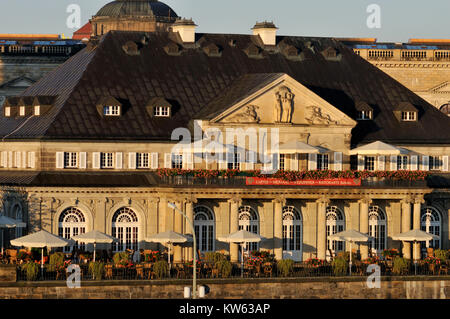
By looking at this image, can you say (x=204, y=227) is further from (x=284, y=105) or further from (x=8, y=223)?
(x=8, y=223)

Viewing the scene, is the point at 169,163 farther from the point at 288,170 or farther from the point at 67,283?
the point at 67,283

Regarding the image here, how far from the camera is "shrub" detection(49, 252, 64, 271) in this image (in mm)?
140875

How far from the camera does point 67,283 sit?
138875mm

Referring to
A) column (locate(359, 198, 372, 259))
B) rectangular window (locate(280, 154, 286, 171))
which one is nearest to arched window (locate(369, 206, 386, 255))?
column (locate(359, 198, 372, 259))

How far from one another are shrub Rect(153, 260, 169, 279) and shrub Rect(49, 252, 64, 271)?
6.10 m

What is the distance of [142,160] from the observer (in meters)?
156

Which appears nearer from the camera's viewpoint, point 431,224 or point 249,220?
point 249,220

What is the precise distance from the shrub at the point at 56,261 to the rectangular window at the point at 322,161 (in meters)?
22.8

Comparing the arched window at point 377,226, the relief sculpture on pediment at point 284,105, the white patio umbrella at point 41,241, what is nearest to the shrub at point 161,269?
the white patio umbrella at point 41,241

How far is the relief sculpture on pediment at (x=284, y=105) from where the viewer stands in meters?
156

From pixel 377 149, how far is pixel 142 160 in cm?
1698

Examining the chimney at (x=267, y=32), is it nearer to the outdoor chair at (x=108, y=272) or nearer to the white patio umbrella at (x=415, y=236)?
the white patio umbrella at (x=415, y=236)

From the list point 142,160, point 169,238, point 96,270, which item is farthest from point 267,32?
point 96,270

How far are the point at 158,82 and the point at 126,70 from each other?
251 cm
